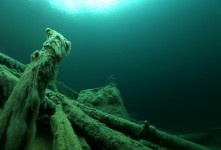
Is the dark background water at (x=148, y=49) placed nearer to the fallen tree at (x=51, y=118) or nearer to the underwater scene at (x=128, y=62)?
the underwater scene at (x=128, y=62)

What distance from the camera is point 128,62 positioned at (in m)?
30.6

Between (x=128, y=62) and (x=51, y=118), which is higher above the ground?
(x=128, y=62)

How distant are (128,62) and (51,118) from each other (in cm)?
2861

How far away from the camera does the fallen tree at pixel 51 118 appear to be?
1.34 metres

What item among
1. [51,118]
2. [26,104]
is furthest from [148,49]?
[26,104]

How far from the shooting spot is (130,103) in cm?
3105

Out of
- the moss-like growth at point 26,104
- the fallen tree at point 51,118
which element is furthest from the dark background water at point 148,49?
the moss-like growth at point 26,104

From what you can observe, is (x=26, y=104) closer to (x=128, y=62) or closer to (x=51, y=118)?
(x=51, y=118)

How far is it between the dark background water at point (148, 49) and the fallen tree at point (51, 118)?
16.4 m

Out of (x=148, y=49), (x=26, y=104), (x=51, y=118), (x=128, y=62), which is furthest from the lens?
(x=128, y=62)

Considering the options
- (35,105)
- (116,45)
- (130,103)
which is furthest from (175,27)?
(35,105)

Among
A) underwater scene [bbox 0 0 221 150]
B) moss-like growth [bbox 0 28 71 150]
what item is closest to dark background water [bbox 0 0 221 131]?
underwater scene [bbox 0 0 221 150]

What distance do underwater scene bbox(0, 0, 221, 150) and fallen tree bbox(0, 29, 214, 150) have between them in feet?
0.04

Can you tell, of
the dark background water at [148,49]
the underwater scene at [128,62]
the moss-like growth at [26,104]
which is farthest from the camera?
the dark background water at [148,49]
